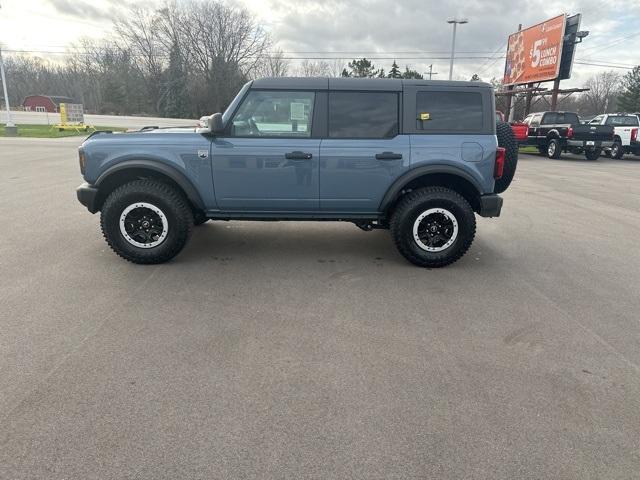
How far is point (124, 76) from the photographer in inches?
2739

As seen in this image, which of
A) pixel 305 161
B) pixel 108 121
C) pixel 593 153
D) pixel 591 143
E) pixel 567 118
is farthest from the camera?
pixel 108 121

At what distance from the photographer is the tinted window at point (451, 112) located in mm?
4684

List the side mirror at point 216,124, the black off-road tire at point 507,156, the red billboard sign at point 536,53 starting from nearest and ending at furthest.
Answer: the side mirror at point 216,124, the black off-road tire at point 507,156, the red billboard sign at point 536,53

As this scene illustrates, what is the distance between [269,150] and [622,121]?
71.8ft

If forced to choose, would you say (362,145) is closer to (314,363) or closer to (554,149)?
(314,363)

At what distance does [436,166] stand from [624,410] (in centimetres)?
280

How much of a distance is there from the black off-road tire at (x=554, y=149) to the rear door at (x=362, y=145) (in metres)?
17.8

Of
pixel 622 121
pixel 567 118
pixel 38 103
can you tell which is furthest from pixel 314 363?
pixel 38 103

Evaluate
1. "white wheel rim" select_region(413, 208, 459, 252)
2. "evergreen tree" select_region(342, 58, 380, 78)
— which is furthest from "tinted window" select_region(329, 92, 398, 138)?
"evergreen tree" select_region(342, 58, 380, 78)

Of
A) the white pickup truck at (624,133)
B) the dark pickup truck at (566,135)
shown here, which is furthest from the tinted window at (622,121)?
the dark pickup truck at (566,135)

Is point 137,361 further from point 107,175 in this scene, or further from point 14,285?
point 107,175

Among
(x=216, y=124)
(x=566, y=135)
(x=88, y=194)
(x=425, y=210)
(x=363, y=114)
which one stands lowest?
(x=425, y=210)

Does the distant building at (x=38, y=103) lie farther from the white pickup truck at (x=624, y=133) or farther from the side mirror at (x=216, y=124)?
the side mirror at (x=216, y=124)

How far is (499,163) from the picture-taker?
4730mm
